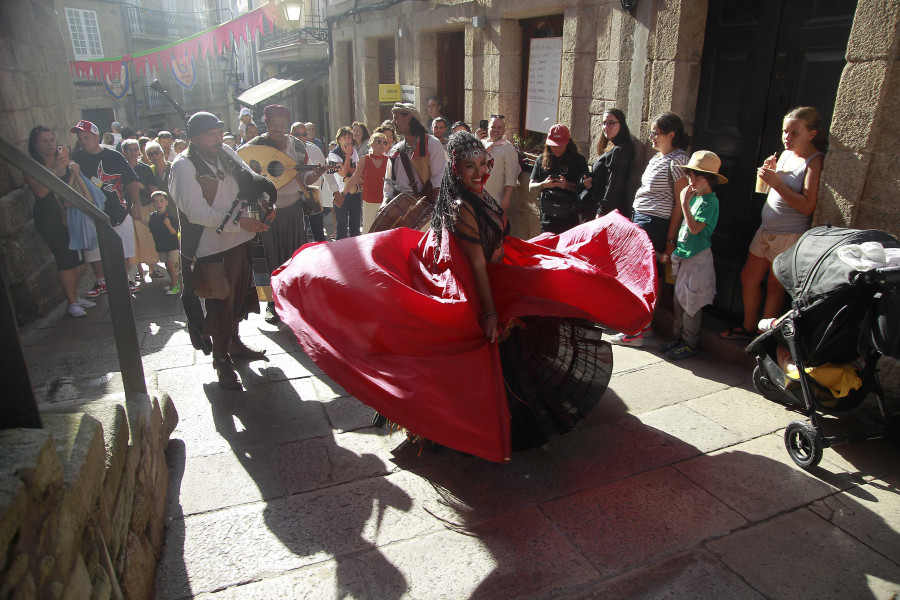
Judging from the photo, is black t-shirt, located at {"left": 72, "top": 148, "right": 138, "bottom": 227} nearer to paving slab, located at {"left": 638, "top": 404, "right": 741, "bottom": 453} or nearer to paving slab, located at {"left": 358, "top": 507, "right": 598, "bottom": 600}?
paving slab, located at {"left": 358, "top": 507, "right": 598, "bottom": 600}

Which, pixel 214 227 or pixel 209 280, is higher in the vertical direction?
pixel 214 227

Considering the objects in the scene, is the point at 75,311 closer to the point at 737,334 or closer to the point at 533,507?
the point at 533,507

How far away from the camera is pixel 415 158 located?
5.77 meters

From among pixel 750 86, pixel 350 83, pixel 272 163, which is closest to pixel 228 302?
pixel 272 163

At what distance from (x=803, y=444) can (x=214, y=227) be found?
3.97 metres

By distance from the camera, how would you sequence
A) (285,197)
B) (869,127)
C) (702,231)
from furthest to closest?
(285,197), (702,231), (869,127)

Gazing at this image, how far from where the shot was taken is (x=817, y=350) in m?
3.24

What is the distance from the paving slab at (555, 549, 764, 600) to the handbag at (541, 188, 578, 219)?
3910mm

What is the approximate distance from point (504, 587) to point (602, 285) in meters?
1.65

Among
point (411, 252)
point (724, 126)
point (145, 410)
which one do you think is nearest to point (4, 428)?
point (145, 410)

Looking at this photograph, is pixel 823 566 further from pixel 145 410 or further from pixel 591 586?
pixel 145 410

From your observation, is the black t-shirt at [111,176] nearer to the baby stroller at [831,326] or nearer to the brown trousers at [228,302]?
the brown trousers at [228,302]

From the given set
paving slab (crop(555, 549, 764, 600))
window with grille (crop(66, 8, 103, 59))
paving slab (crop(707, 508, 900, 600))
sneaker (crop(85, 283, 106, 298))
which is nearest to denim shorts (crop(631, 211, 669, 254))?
paving slab (crop(707, 508, 900, 600))

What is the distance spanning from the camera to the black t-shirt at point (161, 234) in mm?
6945
